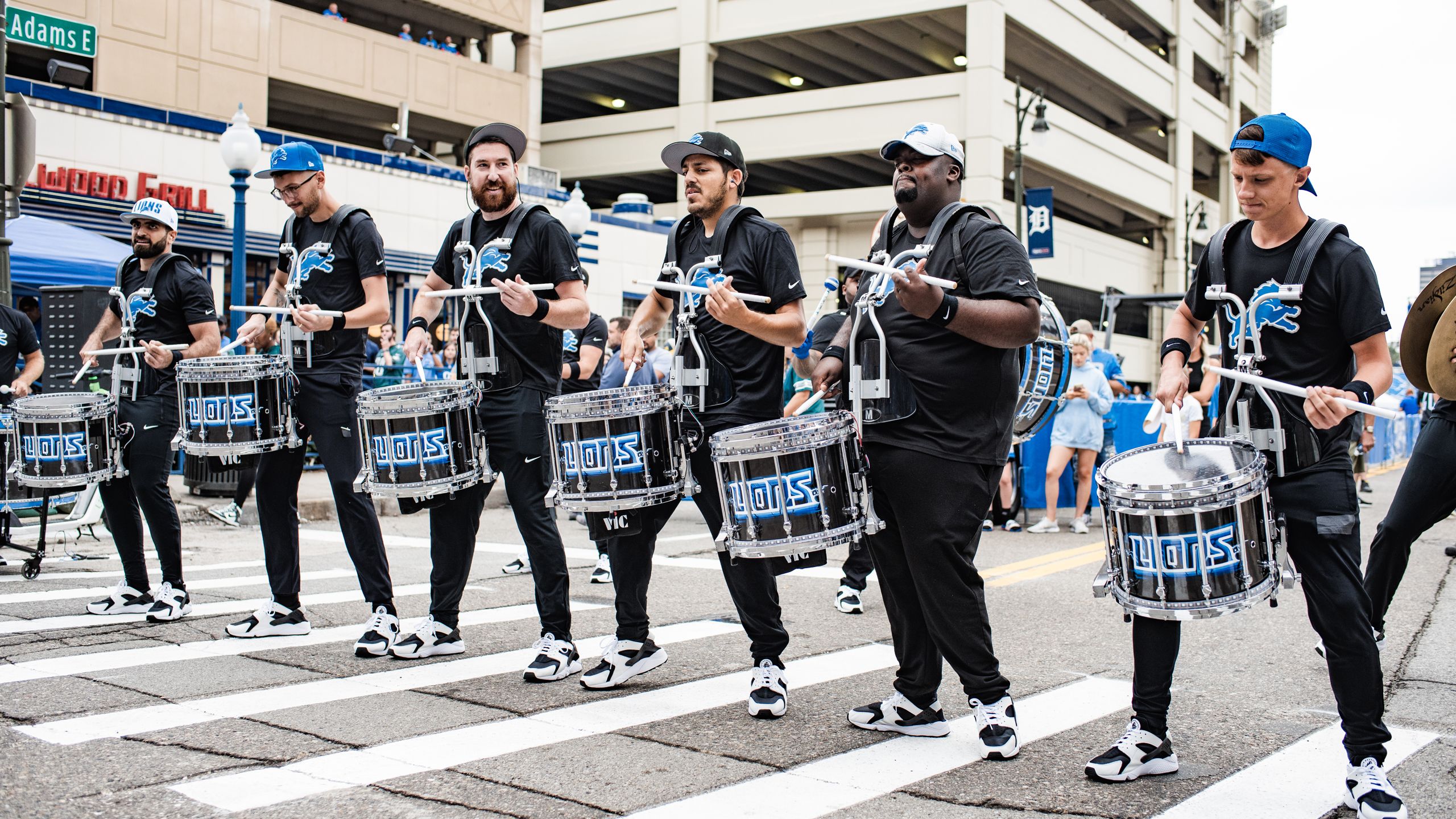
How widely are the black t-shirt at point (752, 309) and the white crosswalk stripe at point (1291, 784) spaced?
7.27ft

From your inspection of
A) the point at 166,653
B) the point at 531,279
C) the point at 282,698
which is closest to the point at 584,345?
the point at 531,279

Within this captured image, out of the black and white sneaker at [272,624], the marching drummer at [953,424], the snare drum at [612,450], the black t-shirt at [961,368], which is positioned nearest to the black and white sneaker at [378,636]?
the black and white sneaker at [272,624]

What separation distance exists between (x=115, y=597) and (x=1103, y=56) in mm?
41396

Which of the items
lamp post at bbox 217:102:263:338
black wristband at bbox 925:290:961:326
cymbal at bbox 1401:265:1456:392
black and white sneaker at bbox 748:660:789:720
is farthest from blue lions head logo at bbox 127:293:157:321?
lamp post at bbox 217:102:263:338

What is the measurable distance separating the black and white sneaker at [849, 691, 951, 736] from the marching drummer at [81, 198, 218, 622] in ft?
13.2

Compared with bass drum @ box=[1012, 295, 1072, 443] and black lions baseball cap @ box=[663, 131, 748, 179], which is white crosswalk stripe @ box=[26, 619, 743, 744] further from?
bass drum @ box=[1012, 295, 1072, 443]

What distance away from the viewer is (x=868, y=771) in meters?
4.16

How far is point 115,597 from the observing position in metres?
6.78

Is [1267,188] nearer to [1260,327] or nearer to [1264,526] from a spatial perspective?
[1260,327]

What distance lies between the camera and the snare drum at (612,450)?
4.87 m

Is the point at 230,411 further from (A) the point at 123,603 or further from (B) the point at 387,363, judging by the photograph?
(B) the point at 387,363

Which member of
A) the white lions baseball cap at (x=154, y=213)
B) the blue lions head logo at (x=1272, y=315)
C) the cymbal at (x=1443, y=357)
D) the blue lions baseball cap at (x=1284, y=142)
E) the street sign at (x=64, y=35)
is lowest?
the cymbal at (x=1443, y=357)

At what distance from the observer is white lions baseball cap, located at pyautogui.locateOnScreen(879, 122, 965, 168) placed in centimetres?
441

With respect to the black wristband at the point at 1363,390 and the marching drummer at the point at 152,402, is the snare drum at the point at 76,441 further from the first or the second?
the black wristband at the point at 1363,390
